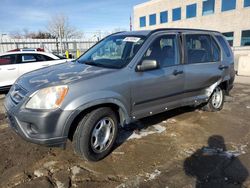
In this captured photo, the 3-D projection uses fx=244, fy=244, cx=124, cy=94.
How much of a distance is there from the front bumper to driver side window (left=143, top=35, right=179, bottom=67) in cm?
175

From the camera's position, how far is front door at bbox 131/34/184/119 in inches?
151

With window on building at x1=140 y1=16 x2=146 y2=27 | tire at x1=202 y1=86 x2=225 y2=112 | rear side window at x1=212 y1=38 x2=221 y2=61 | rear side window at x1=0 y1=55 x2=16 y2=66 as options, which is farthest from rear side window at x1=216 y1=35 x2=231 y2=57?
window on building at x1=140 y1=16 x2=146 y2=27

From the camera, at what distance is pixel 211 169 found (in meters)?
3.32

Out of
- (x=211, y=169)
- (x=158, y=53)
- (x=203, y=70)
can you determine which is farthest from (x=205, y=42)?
(x=211, y=169)

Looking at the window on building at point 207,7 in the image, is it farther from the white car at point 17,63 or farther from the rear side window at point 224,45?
the rear side window at point 224,45

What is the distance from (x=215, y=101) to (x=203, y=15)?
32606 millimetres

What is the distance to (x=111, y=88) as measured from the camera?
11.2 feet

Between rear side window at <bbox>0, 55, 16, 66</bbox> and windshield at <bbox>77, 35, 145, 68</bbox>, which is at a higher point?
windshield at <bbox>77, 35, 145, 68</bbox>

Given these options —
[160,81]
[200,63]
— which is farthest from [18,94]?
[200,63]

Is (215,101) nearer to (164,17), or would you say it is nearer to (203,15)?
(203,15)

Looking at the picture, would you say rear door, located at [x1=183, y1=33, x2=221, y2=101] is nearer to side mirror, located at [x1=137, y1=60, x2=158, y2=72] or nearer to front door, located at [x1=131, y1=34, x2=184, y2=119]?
front door, located at [x1=131, y1=34, x2=184, y2=119]

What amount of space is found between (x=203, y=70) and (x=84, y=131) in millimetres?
2876

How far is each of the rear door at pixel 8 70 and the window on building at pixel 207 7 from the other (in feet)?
105

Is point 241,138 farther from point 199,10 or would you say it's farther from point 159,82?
point 199,10
